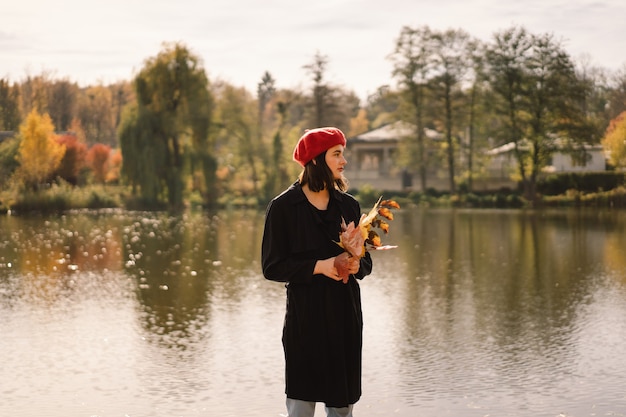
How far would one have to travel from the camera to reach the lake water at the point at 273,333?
827 cm

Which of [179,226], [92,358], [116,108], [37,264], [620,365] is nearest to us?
[620,365]

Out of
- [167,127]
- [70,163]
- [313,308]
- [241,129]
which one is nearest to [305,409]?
[313,308]

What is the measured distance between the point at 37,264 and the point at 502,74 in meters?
42.1

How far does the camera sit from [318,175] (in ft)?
16.7

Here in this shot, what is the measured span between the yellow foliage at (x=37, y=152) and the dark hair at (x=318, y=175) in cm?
4896

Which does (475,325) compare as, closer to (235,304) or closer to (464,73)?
(235,304)

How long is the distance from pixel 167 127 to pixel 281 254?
46398 mm

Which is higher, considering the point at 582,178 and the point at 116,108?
the point at 116,108

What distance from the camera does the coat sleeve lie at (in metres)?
4.99

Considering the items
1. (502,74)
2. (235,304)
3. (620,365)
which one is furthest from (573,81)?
(620,365)

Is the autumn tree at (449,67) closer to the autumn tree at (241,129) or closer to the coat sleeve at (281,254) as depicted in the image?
the autumn tree at (241,129)

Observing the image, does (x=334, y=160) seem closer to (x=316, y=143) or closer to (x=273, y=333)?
(x=316, y=143)

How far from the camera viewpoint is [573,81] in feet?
192

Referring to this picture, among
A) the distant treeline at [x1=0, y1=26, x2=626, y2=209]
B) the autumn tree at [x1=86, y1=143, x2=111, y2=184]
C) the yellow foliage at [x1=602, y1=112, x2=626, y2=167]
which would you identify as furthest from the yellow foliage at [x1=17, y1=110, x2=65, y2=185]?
the yellow foliage at [x1=602, y1=112, x2=626, y2=167]
